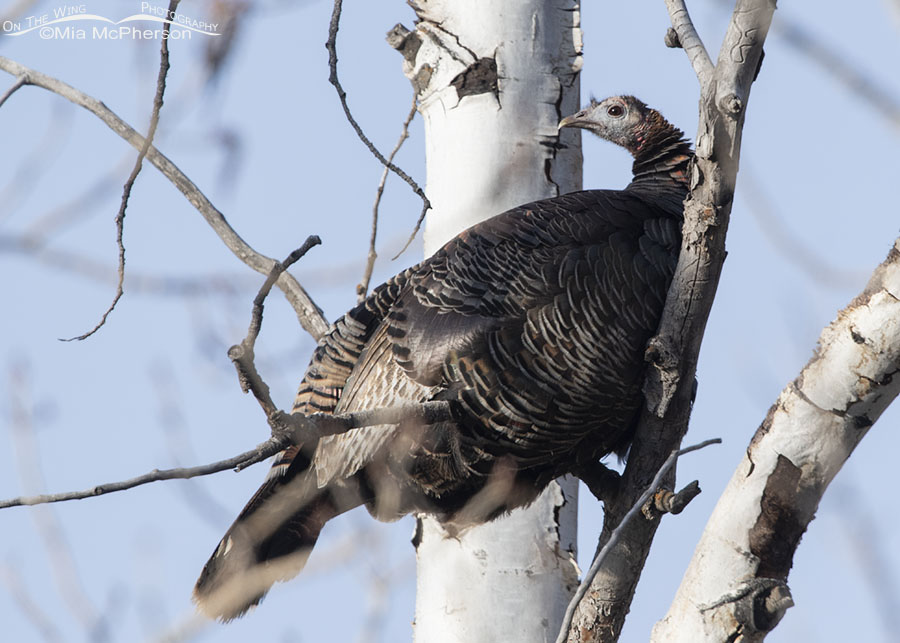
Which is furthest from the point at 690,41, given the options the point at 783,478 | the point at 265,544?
the point at 265,544

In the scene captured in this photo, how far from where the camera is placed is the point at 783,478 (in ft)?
8.67

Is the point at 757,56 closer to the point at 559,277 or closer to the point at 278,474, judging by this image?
the point at 559,277

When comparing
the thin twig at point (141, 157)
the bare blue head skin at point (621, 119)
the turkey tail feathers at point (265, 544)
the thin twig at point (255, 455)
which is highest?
the bare blue head skin at point (621, 119)

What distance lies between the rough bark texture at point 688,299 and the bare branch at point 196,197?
1.54 m

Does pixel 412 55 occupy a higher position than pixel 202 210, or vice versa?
pixel 412 55

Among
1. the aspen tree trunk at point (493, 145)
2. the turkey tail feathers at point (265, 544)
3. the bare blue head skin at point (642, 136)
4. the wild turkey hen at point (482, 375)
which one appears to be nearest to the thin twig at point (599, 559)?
the wild turkey hen at point (482, 375)

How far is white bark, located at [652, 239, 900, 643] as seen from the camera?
2.55 m

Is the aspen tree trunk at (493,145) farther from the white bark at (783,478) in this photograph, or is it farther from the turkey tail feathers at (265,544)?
the white bark at (783,478)

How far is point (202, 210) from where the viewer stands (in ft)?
15.6

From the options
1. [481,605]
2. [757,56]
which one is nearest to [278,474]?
[481,605]

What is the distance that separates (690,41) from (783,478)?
117 cm

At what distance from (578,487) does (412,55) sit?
6.55ft

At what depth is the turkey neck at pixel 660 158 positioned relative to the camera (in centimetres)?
455

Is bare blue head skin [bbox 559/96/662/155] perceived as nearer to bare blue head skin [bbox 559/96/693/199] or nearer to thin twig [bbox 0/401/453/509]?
bare blue head skin [bbox 559/96/693/199]
